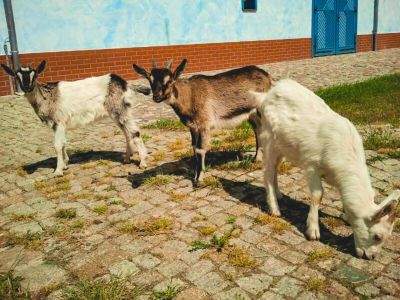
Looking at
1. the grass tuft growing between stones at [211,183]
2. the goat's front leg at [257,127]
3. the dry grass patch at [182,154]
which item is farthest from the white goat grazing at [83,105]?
the goat's front leg at [257,127]

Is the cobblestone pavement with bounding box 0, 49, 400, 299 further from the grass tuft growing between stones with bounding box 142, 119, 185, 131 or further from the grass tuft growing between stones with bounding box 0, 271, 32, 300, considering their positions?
the grass tuft growing between stones with bounding box 142, 119, 185, 131

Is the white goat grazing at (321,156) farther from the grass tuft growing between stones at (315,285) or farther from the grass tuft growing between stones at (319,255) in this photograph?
the grass tuft growing between stones at (315,285)

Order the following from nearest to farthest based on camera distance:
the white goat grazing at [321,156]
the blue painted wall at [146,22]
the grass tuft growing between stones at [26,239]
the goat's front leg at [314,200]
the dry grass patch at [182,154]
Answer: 1. the white goat grazing at [321,156]
2. the goat's front leg at [314,200]
3. the grass tuft growing between stones at [26,239]
4. the dry grass patch at [182,154]
5. the blue painted wall at [146,22]

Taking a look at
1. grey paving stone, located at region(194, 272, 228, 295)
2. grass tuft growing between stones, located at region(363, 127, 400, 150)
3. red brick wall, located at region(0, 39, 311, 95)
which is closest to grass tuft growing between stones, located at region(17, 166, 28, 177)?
grey paving stone, located at region(194, 272, 228, 295)

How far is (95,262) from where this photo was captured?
3.96 m

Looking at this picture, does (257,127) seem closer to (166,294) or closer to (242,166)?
(242,166)

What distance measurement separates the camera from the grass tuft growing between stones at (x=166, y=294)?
11.0 ft

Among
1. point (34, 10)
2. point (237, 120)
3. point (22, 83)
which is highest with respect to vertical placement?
point (34, 10)

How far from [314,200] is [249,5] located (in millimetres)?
15084

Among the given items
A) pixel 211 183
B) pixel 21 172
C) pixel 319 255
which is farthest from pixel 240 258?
pixel 21 172

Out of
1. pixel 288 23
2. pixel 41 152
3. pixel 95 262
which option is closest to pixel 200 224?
pixel 95 262

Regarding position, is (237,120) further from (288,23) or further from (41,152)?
(288,23)

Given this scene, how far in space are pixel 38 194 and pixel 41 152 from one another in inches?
83.5

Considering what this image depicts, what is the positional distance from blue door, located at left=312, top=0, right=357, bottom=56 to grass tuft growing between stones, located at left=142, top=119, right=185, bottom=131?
1296 cm
